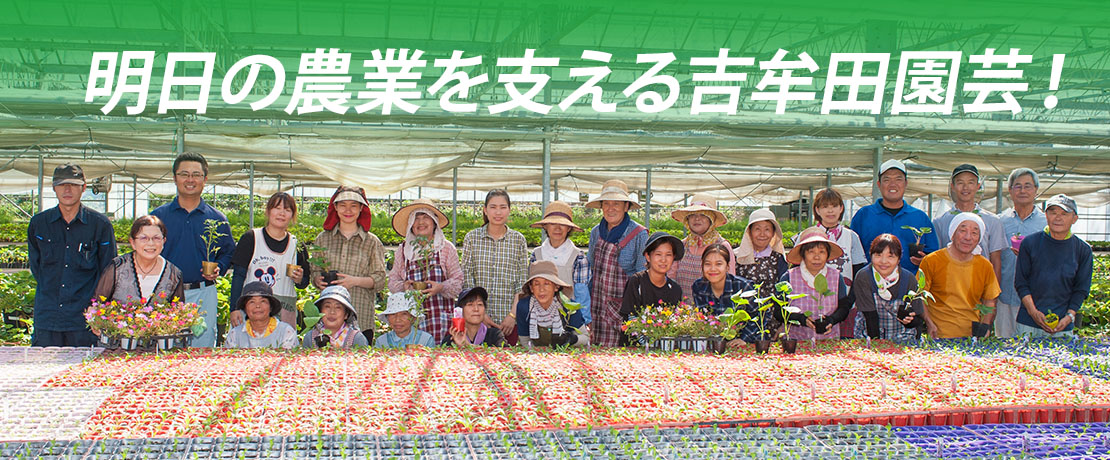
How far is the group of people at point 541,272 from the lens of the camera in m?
3.26

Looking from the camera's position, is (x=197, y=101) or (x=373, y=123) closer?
(x=197, y=101)

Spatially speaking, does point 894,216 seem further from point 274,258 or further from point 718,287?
point 274,258

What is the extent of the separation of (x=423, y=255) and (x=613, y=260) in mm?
985

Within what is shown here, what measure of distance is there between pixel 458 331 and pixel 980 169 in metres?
7.80

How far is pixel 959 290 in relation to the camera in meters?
3.41

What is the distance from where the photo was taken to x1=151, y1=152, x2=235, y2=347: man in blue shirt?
3.61m

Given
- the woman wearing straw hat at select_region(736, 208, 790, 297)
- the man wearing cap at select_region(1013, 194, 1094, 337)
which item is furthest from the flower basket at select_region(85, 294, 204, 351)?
the man wearing cap at select_region(1013, 194, 1094, 337)

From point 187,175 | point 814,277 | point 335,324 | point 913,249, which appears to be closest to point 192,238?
point 187,175

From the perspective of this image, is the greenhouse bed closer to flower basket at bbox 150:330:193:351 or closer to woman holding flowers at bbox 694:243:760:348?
flower basket at bbox 150:330:193:351

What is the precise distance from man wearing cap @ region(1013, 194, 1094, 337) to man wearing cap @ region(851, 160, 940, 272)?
0.49 metres

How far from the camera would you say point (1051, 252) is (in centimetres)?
367

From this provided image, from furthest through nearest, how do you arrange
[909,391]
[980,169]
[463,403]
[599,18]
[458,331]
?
[599,18]
[980,169]
[458,331]
[909,391]
[463,403]

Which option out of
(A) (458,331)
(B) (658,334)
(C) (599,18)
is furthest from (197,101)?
(C) (599,18)

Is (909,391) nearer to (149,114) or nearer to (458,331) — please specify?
(458,331)
